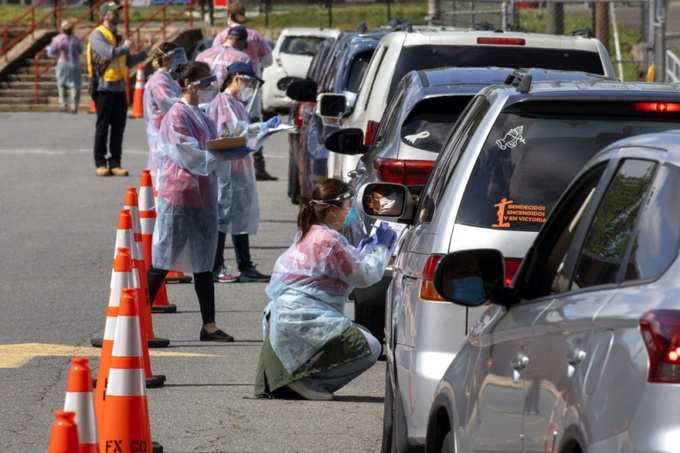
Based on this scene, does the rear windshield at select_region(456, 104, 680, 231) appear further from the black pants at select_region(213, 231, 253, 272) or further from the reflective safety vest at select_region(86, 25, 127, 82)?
the reflective safety vest at select_region(86, 25, 127, 82)

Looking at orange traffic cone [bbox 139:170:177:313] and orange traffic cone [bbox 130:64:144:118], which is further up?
orange traffic cone [bbox 139:170:177:313]

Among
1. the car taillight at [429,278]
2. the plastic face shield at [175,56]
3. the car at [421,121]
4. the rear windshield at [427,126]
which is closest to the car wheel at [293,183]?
the plastic face shield at [175,56]

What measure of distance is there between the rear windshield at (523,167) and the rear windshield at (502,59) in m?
5.39

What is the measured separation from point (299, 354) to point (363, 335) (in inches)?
13.8

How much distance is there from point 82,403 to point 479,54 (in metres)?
7.15

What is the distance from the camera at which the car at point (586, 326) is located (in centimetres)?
354

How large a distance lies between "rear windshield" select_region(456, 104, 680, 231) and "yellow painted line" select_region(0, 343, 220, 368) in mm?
→ 4410

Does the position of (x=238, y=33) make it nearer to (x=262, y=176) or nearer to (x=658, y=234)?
(x=262, y=176)

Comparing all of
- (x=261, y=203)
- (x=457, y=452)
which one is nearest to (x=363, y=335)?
(x=457, y=452)

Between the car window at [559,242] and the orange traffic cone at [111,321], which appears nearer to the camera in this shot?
the car window at [559,242]

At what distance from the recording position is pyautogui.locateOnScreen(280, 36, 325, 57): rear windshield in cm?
3878

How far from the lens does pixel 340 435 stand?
8.30m

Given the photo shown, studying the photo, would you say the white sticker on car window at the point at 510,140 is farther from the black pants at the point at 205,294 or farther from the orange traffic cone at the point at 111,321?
the black pants at the point at 205,294

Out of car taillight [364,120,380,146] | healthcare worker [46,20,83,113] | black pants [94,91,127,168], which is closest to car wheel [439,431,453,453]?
car taillight [364,120,380,146]
